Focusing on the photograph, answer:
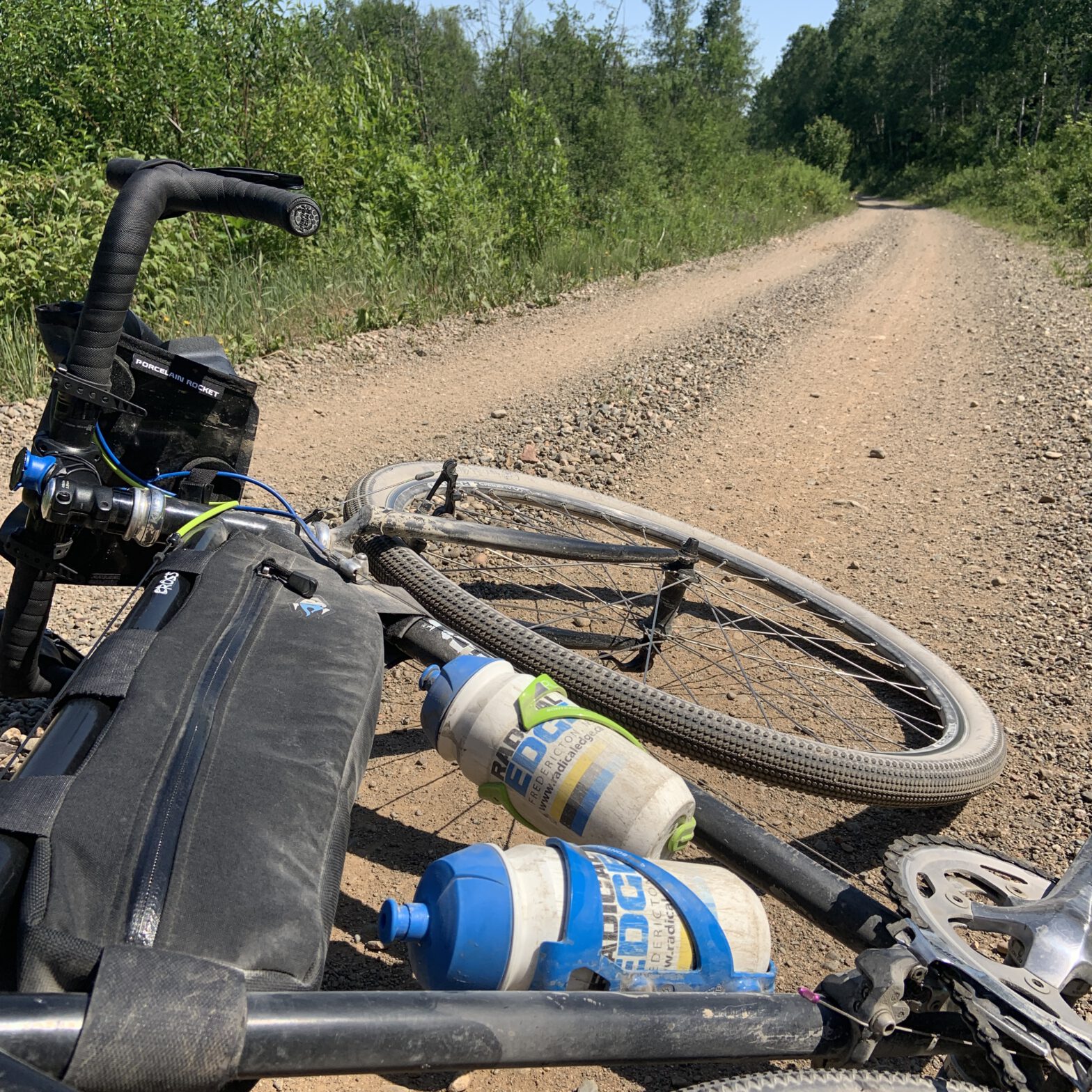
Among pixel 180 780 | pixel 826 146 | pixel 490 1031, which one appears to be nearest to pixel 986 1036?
pixel 490 1031

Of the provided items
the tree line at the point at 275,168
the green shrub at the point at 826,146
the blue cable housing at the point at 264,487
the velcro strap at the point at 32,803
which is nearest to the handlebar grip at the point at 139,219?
the blue cable housing at the point at 264,487

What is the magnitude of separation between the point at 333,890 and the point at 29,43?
8354 mm

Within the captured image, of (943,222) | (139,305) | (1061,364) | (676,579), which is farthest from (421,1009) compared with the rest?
(943,222)

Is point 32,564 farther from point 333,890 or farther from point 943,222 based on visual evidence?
point 943,222

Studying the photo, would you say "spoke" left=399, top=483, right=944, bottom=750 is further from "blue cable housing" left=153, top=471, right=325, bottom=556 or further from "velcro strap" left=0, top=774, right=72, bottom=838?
"velcro strap" left=0, top=774, right=72, bottom=838

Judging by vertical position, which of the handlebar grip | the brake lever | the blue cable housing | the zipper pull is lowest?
the zipper pull

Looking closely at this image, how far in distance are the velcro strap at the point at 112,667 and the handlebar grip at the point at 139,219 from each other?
0.46 m

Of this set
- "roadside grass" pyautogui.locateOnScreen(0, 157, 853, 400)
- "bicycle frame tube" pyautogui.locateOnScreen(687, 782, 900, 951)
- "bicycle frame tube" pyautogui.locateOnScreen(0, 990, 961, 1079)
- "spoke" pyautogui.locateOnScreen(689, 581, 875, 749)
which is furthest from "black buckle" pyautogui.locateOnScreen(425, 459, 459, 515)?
"roadside grass" pyautogui.locateOnScreen(0, 157, 853, 400)

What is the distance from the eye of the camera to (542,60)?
20328 millimetres

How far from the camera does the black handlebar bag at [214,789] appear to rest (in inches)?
44.1

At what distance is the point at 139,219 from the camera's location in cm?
155

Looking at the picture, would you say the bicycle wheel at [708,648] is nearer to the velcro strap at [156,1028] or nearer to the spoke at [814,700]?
the spoke at [814,700]

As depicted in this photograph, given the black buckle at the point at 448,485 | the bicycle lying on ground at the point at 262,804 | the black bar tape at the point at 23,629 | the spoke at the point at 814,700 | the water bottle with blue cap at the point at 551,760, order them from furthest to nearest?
the black buckle at the point at 448,485 < the spoke at the point at 814,700 < the black bar tape at the point at 23,629 < the water bottle with blue cap at the point at 551,760 < the bicycle lying on ground at the point at 262,804

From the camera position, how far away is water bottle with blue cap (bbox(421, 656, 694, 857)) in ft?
5.40
